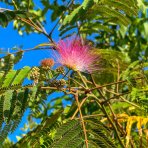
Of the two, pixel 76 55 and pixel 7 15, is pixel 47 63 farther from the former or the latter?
pixel 7 15

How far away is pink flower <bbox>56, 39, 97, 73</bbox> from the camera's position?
246 centimetres

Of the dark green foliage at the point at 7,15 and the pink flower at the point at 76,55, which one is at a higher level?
the dark green foliage at the point at 7,15

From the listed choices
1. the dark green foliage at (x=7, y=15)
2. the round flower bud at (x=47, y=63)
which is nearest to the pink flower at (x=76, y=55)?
the round flower bud at (x=47, y=63)

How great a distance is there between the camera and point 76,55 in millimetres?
2529

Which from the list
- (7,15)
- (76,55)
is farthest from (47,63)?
(7,15)

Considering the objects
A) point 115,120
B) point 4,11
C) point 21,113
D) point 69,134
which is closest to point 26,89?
point 21,113

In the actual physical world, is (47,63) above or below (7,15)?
below

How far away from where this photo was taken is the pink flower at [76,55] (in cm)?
246

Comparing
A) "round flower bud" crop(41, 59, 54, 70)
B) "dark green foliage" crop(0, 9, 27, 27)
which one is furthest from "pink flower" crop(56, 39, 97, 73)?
"dark green foliage" crop(0, 9, 27, 27)

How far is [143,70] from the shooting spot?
2895 millimetres

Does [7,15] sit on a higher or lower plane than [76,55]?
higher

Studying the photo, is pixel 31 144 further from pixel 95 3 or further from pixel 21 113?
pixel 95 3

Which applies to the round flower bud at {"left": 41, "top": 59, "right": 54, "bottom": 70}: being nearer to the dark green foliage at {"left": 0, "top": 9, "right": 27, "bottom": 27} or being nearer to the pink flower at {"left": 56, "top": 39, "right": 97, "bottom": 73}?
the pink flower at {"left": 56, "top": 39, "right": 97, "bottom": 73}

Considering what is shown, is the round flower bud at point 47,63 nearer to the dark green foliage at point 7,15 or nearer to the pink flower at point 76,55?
the pink flower at point 76,55
